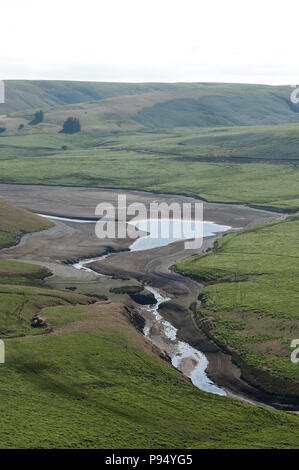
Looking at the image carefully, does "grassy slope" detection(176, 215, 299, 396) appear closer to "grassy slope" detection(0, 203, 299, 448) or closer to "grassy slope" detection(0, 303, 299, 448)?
"grassy slope" detection(0, 203, 299, 448)

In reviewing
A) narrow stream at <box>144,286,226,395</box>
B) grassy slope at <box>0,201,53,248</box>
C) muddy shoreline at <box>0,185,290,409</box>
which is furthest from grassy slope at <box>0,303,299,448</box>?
grassy slope at <box>0,201,53,248</box>

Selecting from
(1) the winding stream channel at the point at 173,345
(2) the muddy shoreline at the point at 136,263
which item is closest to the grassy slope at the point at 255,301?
(2) the muddy shoreline at the point at 136,263

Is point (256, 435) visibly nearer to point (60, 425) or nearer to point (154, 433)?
point (154, 433)

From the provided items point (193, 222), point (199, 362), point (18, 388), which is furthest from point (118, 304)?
point (193, 222)

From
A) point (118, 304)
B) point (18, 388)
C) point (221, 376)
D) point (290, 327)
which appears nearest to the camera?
point (18, 388)

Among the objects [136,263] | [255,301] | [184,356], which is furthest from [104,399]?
[136,263]

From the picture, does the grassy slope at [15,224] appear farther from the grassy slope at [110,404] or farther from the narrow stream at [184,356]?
the grassy slope at [110,404]
